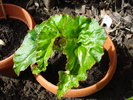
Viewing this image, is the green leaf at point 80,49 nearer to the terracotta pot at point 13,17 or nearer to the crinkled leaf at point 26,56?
the crinkled leaf at point 26,56

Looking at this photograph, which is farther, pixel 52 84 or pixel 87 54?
pixel 52 84

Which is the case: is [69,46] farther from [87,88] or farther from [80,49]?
[87,88]

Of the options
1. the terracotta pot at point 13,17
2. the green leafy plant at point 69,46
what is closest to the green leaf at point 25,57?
the green leafy plant at point 69,46

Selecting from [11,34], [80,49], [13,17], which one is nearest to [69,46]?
[80,49]

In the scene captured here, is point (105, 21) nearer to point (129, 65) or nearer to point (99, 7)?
point (99, 7)

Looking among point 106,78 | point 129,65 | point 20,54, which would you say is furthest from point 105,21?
point 20,54

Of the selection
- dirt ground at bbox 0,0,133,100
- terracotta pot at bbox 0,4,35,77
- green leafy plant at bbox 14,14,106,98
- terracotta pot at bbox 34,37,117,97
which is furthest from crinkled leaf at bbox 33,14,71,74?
dirt ground at bbox 0,0,133,100
